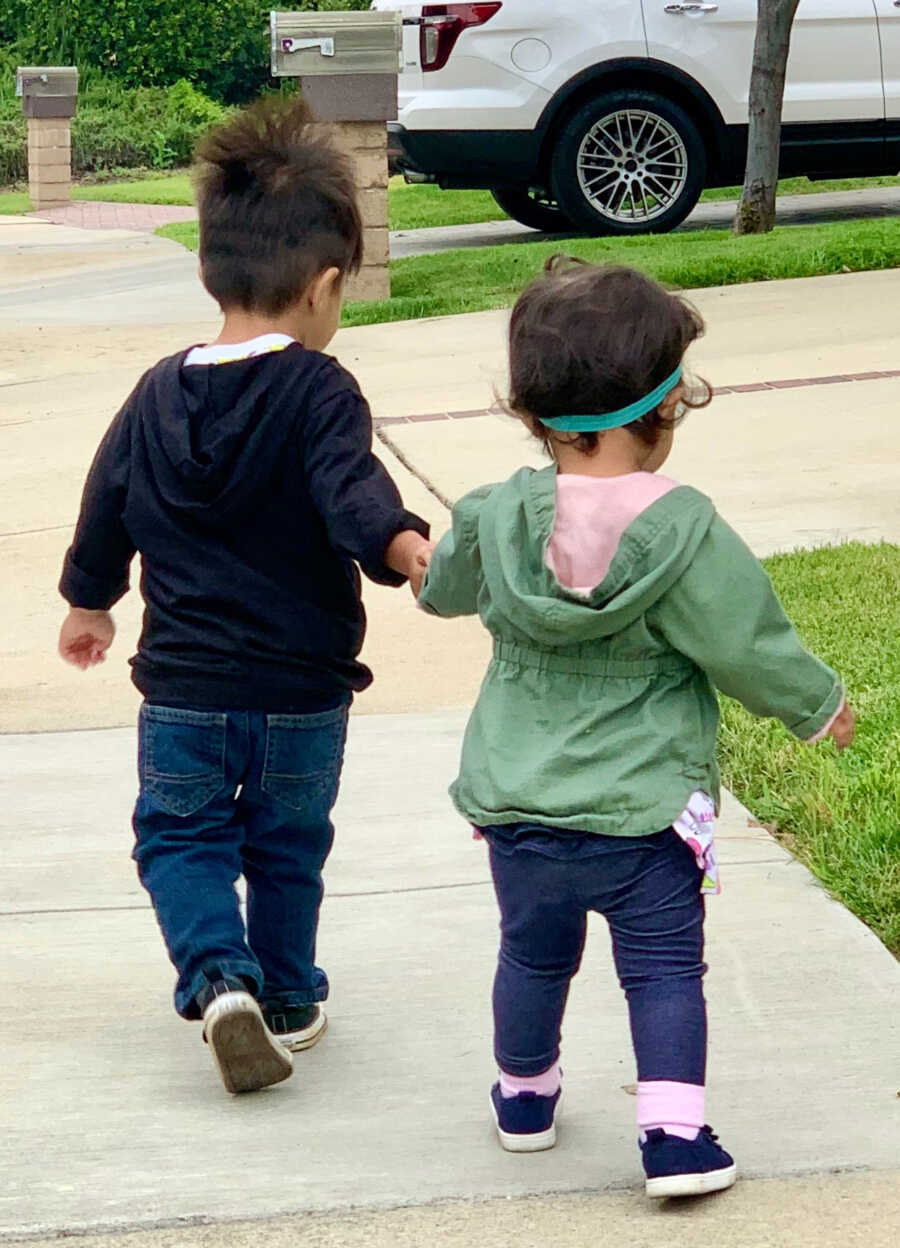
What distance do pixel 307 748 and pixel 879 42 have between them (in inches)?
387

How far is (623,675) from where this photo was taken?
253 centimetres

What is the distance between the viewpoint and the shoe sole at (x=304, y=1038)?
3.03 m

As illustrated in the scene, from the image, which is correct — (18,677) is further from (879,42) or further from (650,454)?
(879,42)

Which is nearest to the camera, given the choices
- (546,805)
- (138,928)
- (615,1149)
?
(546,805)

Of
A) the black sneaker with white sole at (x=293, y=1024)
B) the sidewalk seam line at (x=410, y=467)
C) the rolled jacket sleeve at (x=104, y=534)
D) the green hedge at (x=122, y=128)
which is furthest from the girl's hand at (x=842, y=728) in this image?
the green hedge at (x=122, y=128)

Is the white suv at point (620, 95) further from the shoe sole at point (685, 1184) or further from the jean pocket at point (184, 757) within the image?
the shoe sole at point (685, 1184)

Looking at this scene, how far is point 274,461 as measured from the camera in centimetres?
282

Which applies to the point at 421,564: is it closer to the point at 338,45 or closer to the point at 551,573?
the point at 551,573

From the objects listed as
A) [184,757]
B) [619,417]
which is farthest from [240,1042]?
[619,417]

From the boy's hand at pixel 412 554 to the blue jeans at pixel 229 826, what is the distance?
313mm

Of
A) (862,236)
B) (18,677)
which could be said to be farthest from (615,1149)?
(862,236)

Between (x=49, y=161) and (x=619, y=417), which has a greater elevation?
(x=619, y=417)

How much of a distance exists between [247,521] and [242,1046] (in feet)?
2.47

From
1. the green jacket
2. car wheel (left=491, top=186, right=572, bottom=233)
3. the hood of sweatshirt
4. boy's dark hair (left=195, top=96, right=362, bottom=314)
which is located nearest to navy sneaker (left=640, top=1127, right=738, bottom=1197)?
the green jacket
